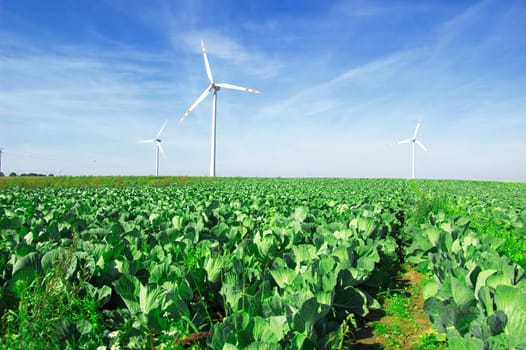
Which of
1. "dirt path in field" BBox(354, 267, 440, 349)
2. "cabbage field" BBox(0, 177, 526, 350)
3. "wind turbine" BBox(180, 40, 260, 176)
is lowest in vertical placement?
"dirt path in field" BBox(354, 267, 440, 349)

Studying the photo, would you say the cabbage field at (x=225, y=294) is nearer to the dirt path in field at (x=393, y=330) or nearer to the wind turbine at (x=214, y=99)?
the dirt path in field at (x=393, y=330)

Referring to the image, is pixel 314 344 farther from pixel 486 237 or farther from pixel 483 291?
pixel 486 237

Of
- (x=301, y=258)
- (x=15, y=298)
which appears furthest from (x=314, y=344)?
(x=15, y=298)

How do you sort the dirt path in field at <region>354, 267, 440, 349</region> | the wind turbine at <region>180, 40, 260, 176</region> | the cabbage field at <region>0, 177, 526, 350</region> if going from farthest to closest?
the wind turbine at <region>180, 40, 260, 176</region>
the dirt path in field at <region>354, 267, 440, 349</region>
the cabbage field at <region>0, 177, 526, 350</region>

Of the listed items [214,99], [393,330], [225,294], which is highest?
[214,99]

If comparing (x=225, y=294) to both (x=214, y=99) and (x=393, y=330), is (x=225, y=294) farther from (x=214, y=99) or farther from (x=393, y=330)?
(x=214, y=99)

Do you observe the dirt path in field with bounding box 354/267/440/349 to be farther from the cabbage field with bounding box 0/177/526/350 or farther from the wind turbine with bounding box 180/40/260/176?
the wind turbine with bounding box 180/40/260/176

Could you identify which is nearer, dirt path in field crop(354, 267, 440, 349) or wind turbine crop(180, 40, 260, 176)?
dirt path in field crop(354, 267, 440, 349)

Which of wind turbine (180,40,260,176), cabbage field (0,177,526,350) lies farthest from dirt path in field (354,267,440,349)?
wind turbine (180,40,260,176)

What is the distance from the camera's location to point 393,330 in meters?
3.97

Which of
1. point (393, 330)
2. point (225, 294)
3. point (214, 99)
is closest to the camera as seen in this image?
point (225, 294)

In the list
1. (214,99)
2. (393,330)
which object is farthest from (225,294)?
(214,99)

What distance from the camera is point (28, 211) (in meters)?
8.06

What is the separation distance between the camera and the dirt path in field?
3.66 meters
